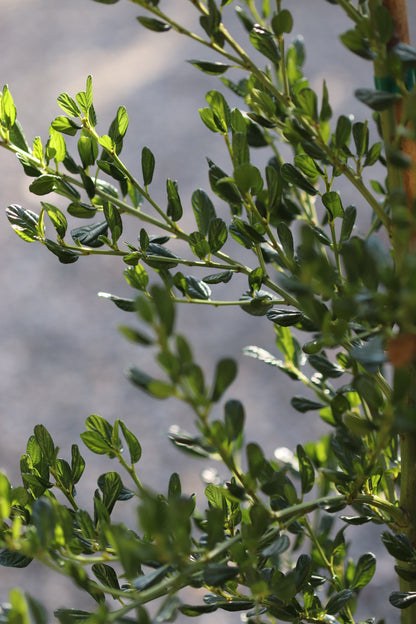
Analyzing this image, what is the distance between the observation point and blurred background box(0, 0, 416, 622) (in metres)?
1.54

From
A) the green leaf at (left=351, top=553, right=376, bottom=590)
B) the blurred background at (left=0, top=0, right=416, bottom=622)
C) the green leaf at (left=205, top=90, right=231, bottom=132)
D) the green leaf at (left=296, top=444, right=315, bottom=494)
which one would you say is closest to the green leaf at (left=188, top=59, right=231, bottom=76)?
the green leaf at (left=205, top=90, right=231, bottom=132)

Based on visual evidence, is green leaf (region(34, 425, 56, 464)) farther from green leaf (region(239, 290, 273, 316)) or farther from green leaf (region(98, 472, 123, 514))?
green leaf (region(239, 290, 273, 316))

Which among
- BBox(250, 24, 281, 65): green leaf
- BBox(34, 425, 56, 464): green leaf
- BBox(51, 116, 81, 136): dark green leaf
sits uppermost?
BBox(250, 24, 281, 65): green leaf

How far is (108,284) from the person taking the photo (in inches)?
69.0

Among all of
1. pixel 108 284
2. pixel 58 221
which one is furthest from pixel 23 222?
pixel 108 284

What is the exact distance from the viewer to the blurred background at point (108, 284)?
60.7 inches

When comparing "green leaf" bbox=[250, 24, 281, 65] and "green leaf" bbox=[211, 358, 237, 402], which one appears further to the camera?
"green leaf" bbox=[250, 24, 281, 65]

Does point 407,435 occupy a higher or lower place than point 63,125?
lower

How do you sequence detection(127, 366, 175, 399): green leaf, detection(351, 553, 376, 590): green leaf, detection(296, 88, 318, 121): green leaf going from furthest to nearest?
detection(351, 553, 376, 590): green leaf → detection(296, 88, 318, 121): green leaf → detection(127, 366, 175, 399): green leaf

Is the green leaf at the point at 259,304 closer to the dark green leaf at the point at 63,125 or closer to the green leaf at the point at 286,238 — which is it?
the green leaf at the point at 286,238

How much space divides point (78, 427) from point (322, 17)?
1450 mm

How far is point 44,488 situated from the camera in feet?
1.28

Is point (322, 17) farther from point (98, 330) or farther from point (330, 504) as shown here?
point (330, 504)

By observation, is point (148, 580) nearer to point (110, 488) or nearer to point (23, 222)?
point (110, 488)
